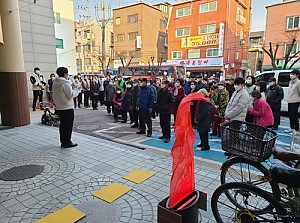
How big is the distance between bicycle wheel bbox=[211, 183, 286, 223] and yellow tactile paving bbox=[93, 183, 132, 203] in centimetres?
138

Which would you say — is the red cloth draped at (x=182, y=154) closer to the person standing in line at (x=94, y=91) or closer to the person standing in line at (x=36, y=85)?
the person standing in line at (x=36, y=85)

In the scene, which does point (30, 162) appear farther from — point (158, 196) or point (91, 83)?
point (91, 83)

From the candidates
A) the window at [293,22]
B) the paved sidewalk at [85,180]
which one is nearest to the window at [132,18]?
the window at [293,22]

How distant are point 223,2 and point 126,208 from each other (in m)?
29.6

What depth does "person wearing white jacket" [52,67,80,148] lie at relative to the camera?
16.0 ft

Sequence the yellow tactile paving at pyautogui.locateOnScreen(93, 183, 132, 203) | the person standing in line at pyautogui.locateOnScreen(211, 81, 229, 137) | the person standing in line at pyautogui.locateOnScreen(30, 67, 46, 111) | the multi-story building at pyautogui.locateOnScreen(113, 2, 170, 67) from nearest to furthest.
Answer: the yellow tactile paving at pyautogui.locateOnScreen(93, 183, 132, 203)
the person standing in line at pyautogui.locateOnScreen(211, 81, 229, 137)
the person standing in line at pyautogui.locateOnScreen(30, 67, 46, 111)
the multi-story building at pyautogui.locateOnScreen(113, 2, 170, 67)

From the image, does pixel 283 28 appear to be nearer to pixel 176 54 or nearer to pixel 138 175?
pixel 176 54

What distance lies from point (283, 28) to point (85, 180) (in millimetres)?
27548

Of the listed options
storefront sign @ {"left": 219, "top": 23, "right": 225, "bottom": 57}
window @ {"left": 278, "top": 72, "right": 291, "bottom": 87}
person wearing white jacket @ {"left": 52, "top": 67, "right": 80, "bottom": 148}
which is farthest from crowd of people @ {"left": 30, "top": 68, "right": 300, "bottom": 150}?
storefront sign @ {"left": 219, "top": 23, "right": 225, "bottom": 57}

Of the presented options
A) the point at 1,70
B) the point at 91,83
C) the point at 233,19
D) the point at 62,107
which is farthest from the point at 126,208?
the point at 233,19

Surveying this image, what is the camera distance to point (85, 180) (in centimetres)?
362

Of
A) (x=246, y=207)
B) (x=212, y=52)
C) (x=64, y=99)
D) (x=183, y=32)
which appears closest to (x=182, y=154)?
(x=246, y=207)

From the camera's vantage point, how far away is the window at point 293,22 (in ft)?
74.8

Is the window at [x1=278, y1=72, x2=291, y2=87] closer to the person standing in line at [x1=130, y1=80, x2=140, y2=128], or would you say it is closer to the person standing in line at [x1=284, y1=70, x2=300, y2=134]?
the person standing in line at [x1=284, y1=70, x2=300, y2=134]
